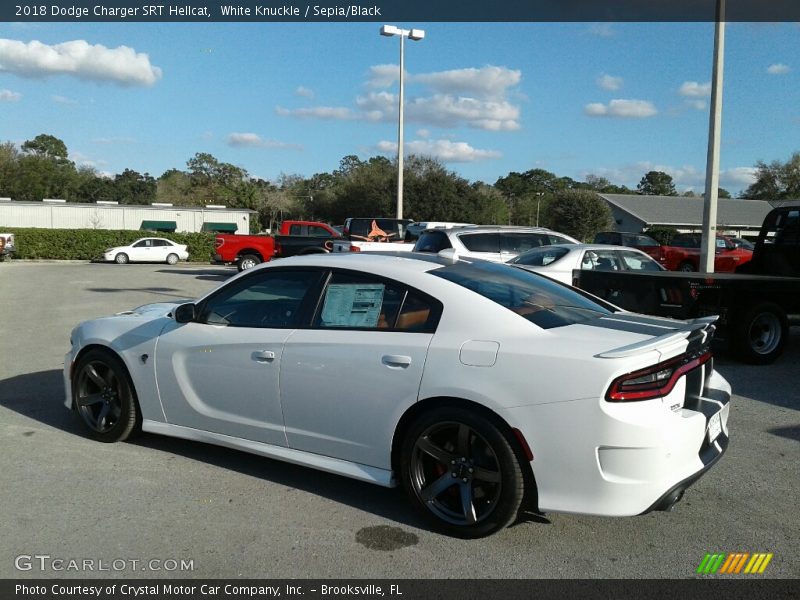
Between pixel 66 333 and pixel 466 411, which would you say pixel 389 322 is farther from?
pixel 66 333

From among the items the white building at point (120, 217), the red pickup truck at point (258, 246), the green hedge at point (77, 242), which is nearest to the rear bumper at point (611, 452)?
the red pickup truck at point (258, 246)

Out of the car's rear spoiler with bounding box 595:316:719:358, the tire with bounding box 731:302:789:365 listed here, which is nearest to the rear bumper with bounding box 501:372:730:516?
the car's rear spoiler with bounding box 595:316:719:358

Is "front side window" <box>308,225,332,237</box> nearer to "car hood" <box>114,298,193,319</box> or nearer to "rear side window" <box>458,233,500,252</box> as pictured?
"rear side window" <box>458,233,500,252</box>

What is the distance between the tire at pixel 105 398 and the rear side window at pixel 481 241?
9.70m

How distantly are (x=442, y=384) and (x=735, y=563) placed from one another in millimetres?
1793

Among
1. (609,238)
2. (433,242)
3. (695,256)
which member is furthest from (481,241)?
(609,238)

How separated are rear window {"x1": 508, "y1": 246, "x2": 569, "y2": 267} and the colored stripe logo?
26.8ft

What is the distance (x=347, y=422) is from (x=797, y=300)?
728 centimetres

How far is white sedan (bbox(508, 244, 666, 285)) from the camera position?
11.5 metres

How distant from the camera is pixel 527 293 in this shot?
4422 millimetres

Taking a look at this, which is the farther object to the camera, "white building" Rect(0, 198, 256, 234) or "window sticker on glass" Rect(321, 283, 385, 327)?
"white building" Rect(0, 198, 256, 234)

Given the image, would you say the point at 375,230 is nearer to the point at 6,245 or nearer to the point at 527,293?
the point at 527,293
